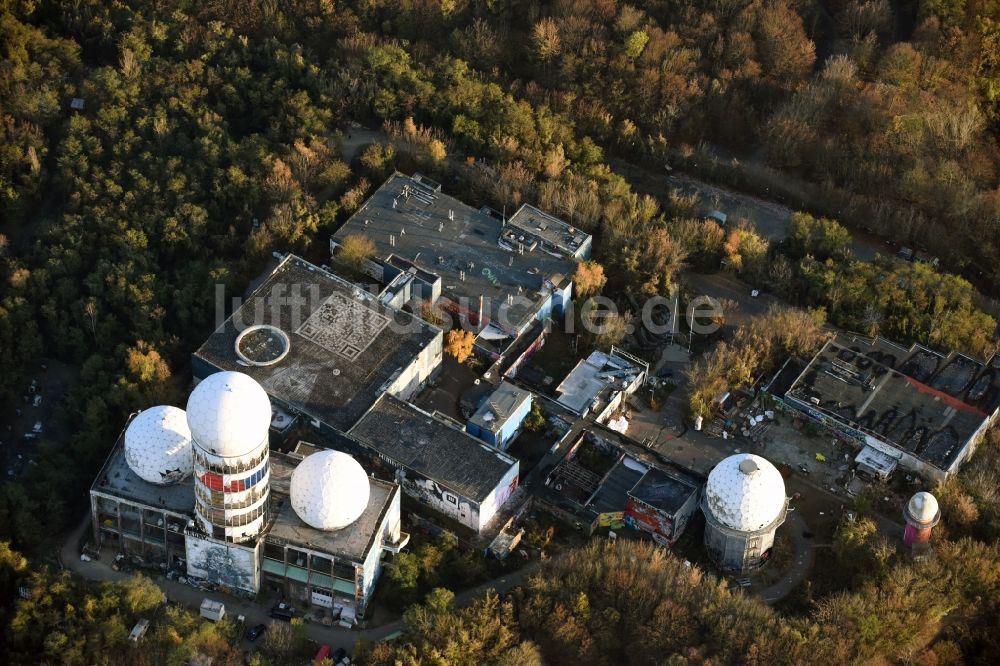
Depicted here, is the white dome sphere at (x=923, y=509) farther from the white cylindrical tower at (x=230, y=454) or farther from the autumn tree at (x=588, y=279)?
the white cylindrical tower at (x=230, y=454)

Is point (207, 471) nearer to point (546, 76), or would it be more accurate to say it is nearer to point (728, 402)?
point (728, 402)

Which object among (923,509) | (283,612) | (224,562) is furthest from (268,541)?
(923,509)

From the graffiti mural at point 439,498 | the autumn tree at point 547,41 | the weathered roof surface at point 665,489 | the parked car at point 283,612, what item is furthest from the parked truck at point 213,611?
the autumn tree at point 547,41

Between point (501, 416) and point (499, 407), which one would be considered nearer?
point (501, 416)

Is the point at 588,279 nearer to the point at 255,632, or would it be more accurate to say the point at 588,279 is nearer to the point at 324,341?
the point at 324,341

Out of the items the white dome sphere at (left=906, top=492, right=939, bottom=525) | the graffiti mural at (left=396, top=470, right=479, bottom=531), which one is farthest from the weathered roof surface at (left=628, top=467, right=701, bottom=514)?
A: the white dome sphere at (left=906, top=492, right=939, bottom=525)

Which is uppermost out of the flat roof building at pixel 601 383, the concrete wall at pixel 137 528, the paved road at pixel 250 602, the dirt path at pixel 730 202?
the dirt path at pixel 730 202

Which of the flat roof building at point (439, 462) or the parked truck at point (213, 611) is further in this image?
the flat roof building at point (439, 462)
